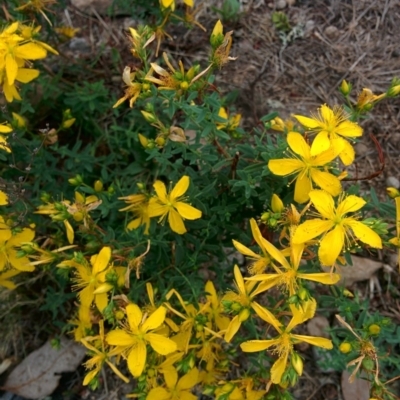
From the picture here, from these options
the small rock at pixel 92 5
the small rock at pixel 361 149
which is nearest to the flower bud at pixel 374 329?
the small rock at pixel 361 149

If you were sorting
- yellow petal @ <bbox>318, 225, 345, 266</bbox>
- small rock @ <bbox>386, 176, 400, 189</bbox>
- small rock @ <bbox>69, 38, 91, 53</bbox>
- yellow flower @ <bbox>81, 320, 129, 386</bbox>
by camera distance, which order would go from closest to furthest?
yellow petal @ <bbox>318, 225, 345, 266</bbox>
yellow flower @ <bbox>81, 320, 129, 386</bbox>
small rock @ <bbox>386, 176, 400, 189</bbox>
small rock @ <bbox>69, 38, 91, 53</bbox>

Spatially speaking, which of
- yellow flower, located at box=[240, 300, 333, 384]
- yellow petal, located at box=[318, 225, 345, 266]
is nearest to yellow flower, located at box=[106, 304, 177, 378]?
yellow flower, located at box=[240, 300, 333, 384]

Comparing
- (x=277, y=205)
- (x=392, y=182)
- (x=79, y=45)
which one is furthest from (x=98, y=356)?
(x=79, y=45)

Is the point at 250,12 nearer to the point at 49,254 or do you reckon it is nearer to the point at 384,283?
the point at 384,283

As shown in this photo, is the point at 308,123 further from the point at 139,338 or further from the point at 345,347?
the point at 139,338

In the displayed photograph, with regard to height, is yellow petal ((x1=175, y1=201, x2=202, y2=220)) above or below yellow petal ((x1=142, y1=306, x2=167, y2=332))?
above

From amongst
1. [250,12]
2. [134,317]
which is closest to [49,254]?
[134,317]

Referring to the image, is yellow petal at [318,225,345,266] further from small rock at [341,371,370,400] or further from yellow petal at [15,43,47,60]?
yellow petal at [15,43,47,60]

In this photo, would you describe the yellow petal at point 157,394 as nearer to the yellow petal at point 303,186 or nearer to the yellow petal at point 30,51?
the yellow petal at point 303,186
